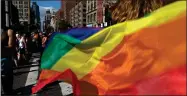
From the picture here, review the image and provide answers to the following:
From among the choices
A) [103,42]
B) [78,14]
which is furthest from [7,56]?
[78,14]

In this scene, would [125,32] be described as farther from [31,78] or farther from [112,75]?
[31,78]

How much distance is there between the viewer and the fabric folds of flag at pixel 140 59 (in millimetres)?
3594

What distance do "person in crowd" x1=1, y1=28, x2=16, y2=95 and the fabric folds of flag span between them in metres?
3.65

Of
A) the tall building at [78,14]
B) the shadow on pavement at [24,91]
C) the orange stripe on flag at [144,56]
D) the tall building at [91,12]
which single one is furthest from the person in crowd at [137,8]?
the tall building at [78,14]

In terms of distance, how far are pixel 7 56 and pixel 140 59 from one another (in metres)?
5.38

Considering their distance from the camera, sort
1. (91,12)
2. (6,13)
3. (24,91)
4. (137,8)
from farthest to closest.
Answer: (91,12) → (6,13) → (24,91) → (137,8)

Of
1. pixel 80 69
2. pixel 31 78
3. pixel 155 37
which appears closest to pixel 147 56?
pixel 155 37

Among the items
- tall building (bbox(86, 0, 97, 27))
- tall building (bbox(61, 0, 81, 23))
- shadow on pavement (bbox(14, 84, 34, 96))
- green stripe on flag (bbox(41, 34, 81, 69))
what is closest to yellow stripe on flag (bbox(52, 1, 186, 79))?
green stripe on flag (bbox(41, 34, 81, 69))

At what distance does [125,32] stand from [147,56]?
20.0 inches

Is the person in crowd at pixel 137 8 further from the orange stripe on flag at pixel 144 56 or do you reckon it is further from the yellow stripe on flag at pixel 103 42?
the orange stripe on flag at pixel 144 56

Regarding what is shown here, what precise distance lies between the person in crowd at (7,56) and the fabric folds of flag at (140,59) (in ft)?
12.0

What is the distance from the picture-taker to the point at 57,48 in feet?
21.7

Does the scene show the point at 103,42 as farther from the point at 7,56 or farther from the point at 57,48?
the point at 7,56

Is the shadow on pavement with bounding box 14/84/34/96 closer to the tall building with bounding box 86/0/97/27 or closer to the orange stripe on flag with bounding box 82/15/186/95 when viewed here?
the orange stripe on flag with bounding box 82/15/186/95
